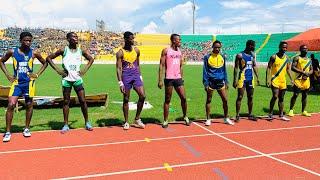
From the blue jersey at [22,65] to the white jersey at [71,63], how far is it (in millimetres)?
710

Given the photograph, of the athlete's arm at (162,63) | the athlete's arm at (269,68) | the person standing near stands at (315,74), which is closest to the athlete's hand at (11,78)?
the athlete's arm at (162,63)

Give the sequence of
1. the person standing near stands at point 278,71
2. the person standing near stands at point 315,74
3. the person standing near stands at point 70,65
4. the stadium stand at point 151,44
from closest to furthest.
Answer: the person standing near stands at point 70,65
the person standing near stands at point 278,71
the person standing near stands at point 315,74
the stadium stand at point 151,44

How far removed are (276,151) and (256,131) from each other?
5.32 feet

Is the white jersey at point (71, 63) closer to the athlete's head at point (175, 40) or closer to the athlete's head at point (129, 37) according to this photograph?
the athlete's head at point (129, 37)

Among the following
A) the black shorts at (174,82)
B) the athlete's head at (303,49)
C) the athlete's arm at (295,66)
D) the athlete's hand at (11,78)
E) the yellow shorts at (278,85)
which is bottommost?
the yellow shorts at (278,85)

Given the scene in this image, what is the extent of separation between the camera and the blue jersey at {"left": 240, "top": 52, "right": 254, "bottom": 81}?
30.4ft

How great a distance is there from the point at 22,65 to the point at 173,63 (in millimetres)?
3170

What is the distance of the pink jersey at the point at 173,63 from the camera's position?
8539mm

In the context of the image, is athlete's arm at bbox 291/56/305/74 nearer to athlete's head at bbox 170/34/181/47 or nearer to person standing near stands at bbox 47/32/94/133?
athlete's head at bbox 170/34/181/47

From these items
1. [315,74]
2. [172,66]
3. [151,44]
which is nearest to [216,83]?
[172,66]

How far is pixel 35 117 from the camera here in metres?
9.97

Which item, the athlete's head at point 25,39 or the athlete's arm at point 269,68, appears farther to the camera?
the athlete's arm at point 269,68

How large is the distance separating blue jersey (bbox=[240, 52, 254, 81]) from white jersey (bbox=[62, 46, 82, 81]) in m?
3.87

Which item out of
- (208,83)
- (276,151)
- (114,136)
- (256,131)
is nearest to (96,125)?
(114,136)
